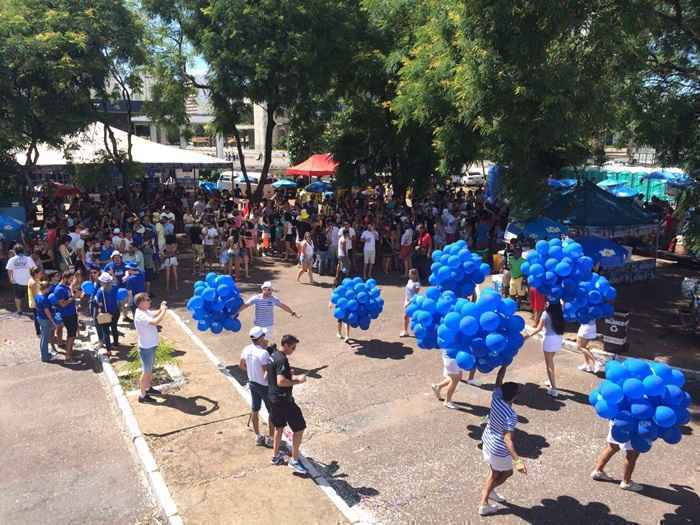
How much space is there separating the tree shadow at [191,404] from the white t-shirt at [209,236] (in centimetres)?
787

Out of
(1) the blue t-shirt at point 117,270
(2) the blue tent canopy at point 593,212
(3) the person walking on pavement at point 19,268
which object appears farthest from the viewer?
(2) the blue tent canopy at point 593,212

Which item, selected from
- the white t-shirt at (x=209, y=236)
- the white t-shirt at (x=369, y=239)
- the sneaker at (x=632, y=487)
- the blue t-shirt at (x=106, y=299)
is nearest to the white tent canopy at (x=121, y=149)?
the white t-shirt at (x=209, y=236)

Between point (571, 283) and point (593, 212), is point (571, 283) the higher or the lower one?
the lower one

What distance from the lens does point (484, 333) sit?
6793mm

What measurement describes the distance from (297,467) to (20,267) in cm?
877

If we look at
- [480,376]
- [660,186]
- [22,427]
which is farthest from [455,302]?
[660,186]

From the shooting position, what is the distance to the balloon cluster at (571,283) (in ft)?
28.9

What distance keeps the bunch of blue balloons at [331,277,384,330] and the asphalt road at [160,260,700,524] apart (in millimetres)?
544

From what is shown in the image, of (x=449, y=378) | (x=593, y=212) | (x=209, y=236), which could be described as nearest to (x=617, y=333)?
(x=449, y=378)

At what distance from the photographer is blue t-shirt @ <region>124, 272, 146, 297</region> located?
1149cm

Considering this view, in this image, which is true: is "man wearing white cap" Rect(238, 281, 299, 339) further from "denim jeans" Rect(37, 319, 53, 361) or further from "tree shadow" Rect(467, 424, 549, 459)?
"denim jeans" Rect(37, 319, 53, 361)

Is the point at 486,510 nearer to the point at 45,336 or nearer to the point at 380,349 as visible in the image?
the point at 380,349

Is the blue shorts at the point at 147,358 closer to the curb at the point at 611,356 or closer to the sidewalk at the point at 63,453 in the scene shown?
the sidewalk at the point at 63,453

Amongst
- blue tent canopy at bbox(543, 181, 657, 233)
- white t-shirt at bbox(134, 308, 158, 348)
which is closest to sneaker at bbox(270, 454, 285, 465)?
white t-shirt at bbox(134, 308, 158, 348)
